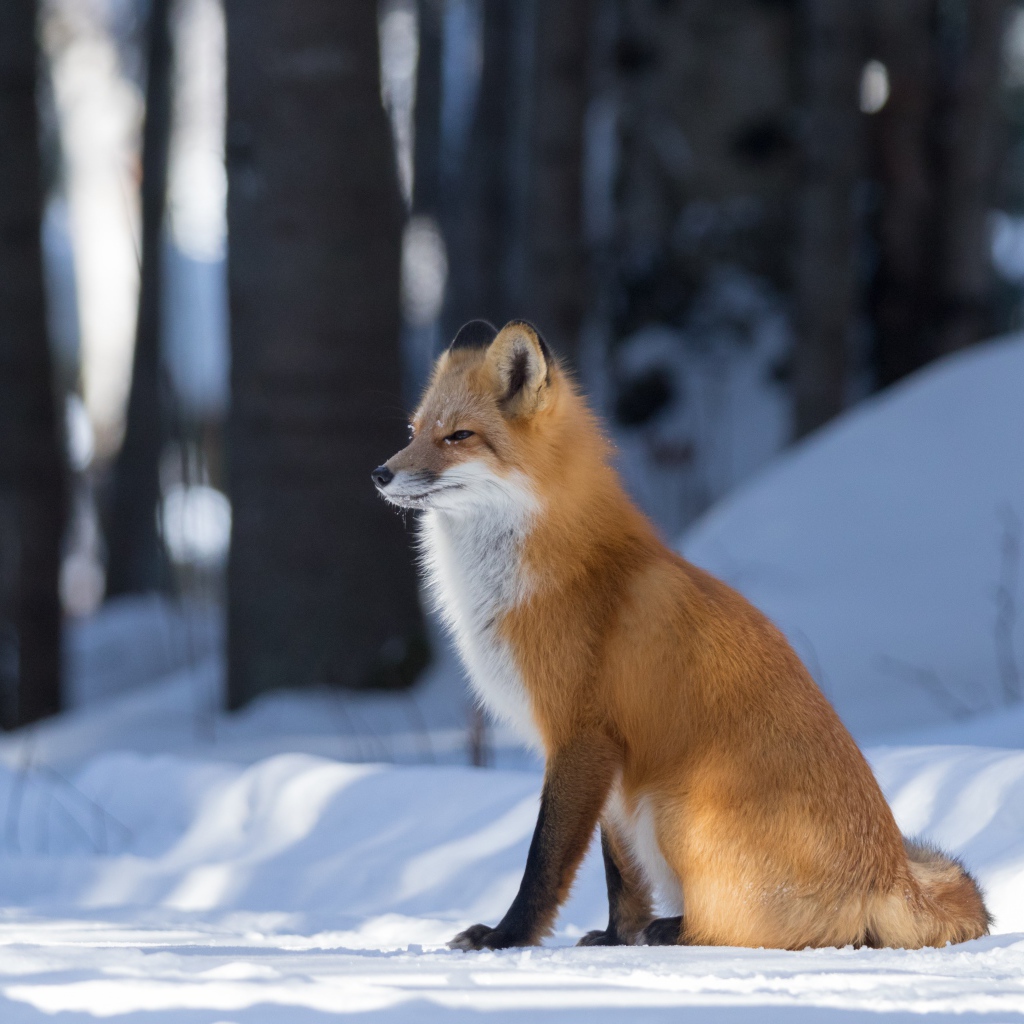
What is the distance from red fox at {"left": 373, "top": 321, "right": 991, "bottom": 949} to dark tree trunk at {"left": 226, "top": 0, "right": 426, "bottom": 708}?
13.2 feet

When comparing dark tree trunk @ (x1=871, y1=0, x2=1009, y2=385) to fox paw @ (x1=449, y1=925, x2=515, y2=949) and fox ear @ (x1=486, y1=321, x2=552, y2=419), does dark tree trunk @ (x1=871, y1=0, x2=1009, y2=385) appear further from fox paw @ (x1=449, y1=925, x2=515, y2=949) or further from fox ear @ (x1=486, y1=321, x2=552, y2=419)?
fox paw @ (x1=449, y1=925, x2=515, y2=949)

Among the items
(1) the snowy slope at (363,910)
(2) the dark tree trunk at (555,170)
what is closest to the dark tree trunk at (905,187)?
(2) the dark tree trunk at (555,170)

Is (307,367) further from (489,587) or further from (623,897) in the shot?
(623,897)

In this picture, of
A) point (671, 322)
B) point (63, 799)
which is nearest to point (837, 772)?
point (63, 799)

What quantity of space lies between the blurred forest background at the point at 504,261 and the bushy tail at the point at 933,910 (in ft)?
15.0

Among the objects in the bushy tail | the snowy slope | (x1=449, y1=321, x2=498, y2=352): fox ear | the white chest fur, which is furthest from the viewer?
(x1=449, y1=321, x2=498, y2=352): fox ear

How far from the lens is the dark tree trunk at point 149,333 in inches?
599

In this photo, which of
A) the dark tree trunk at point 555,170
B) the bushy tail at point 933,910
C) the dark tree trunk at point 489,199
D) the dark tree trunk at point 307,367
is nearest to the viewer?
the bushy tail at point 933,910

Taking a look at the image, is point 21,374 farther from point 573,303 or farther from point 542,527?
point 542,527

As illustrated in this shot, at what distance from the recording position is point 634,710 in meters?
2.83

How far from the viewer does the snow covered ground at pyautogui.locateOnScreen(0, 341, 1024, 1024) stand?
203cm

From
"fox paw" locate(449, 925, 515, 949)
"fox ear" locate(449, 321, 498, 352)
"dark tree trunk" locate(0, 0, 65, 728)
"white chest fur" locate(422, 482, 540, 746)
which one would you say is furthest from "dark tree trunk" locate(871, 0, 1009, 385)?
"fox paw" locate(449, 925, 515, 949)

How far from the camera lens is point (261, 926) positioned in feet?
11.6

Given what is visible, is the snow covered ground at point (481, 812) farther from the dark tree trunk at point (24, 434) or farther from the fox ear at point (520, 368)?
the fox ear at point (520, 368)
